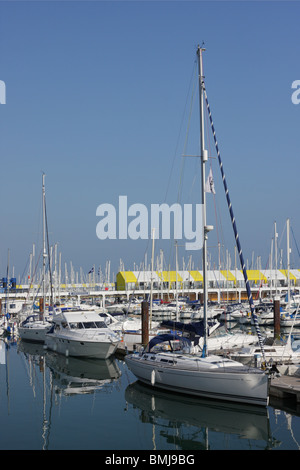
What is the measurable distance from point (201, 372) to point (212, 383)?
70 centimetres

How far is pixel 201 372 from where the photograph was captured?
2266cm

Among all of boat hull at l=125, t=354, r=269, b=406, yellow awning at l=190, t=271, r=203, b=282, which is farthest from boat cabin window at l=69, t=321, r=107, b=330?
yellow awning at l=190, t=271, r=203, b=282

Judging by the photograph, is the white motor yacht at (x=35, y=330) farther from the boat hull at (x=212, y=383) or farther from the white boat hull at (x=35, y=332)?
the boat hull at (x=212, y=383)

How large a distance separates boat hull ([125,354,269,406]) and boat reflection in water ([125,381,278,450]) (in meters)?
0.39

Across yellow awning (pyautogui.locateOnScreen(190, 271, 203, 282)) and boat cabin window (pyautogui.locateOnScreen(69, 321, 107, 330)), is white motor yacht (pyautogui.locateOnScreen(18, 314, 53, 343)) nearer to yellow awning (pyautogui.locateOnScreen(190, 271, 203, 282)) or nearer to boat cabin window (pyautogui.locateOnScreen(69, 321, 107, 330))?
boat cabin window (pyautogui.locateOnScreen(69, 321, 107, 330))

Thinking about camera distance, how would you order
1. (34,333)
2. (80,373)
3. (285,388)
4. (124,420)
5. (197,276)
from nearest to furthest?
(124,420)
(285,388)
(80,373)
(34,333)
(197,276)

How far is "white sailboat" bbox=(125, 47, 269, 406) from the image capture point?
2133 centimetres

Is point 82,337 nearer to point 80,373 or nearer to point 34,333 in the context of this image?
point 80,373

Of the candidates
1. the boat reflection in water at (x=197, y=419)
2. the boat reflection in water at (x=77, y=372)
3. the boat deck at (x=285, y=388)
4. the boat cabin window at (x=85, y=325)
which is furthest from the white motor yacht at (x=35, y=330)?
the boat deck at (x=285, y=388)

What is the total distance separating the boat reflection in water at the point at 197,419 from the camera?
18516 mm

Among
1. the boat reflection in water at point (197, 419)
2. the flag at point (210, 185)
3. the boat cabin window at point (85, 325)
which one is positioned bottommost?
the boat reflection in water at point (197, 419)

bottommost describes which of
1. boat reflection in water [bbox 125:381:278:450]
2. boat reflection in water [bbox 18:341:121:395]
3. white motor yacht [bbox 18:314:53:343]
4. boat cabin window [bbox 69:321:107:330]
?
boat reflection in water [bbox 18:341:121:395]

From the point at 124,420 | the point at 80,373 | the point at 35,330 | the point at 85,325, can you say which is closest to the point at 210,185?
the point at 124,420
